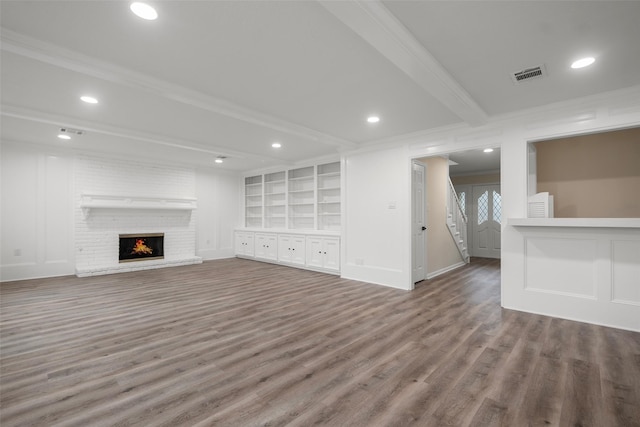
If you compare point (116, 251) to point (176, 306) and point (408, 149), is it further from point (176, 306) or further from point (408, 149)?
point (408, 149)

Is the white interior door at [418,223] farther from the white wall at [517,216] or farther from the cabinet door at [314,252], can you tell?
the cabinet door at [314,252]

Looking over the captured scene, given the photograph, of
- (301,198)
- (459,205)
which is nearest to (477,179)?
(459,205)

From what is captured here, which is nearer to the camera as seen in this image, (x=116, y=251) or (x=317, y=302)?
(x=317, y=302)

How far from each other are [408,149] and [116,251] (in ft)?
21.9

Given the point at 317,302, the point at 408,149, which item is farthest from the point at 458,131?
the point at 317,302

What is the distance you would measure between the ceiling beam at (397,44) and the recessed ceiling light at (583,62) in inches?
36.0

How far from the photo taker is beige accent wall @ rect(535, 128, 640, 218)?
12.3ft

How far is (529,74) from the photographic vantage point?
112 inches

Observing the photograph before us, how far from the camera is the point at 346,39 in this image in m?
2.31

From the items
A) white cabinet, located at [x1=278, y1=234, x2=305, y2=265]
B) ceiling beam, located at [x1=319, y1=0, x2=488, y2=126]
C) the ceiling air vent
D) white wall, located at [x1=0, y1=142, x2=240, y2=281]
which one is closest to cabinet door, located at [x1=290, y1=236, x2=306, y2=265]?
white cabinet, located at [x1=278, y1=234, x2=305, y2=265]

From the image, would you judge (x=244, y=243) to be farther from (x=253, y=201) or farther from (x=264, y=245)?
(x=253, y=201)

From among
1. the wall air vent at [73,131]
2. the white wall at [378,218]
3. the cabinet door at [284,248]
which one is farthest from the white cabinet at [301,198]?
the wall air vent at [73,131]

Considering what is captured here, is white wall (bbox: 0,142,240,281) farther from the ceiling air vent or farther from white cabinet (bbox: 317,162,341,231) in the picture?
the ceiling air vent

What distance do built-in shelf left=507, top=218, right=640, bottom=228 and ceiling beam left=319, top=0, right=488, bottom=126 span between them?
1.66 m
